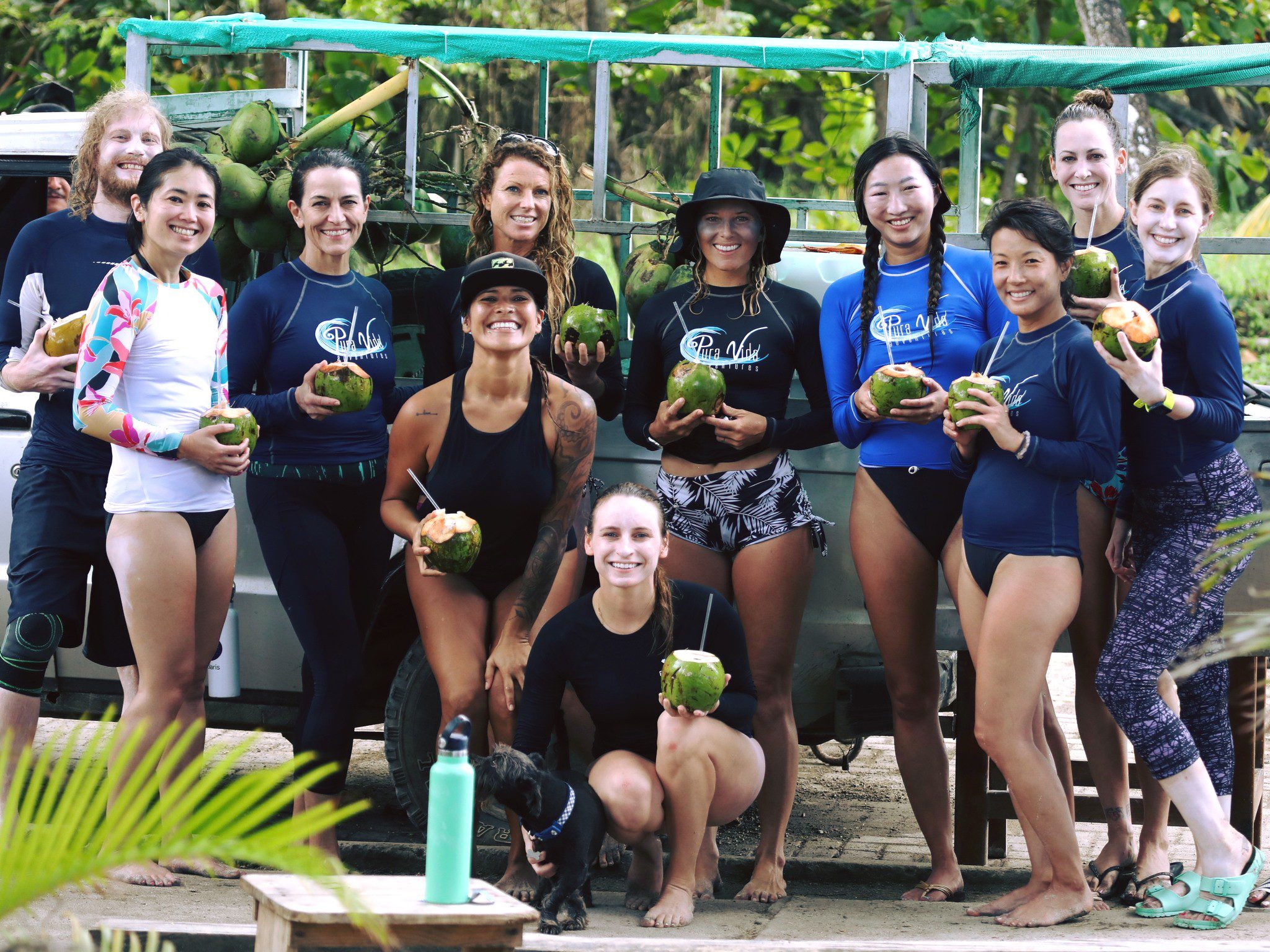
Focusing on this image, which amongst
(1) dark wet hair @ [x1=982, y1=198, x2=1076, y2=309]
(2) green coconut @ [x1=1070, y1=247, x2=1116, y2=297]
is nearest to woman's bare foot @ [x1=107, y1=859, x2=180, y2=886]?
(1) dark wet hair @ [x1=982, y1=198, x2=1076, y2=309]

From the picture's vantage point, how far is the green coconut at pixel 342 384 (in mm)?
4277

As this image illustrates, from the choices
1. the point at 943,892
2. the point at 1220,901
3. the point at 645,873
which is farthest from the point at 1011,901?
the point at 645,873

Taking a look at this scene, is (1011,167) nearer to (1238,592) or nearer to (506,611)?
(1238,592)

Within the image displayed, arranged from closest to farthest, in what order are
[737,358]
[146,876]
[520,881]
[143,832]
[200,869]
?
[143,832] → [520,881] → [146,876] → [737,358] → [200,869]

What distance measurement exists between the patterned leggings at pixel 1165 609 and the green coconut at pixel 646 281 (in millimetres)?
1790

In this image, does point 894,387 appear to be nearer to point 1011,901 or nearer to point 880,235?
point 880,235

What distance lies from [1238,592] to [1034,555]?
0.98 metres

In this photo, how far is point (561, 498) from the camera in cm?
442

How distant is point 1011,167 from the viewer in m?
12.7

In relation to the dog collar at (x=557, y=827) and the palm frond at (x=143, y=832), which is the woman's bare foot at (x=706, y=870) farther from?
the palm frond at (x=143, y=832)

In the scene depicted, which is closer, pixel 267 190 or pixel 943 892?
pixel 943 892

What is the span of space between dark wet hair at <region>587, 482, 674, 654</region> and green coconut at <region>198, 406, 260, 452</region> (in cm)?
107

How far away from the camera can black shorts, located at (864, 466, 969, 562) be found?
14.4ft

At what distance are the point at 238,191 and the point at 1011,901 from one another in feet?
11.5
